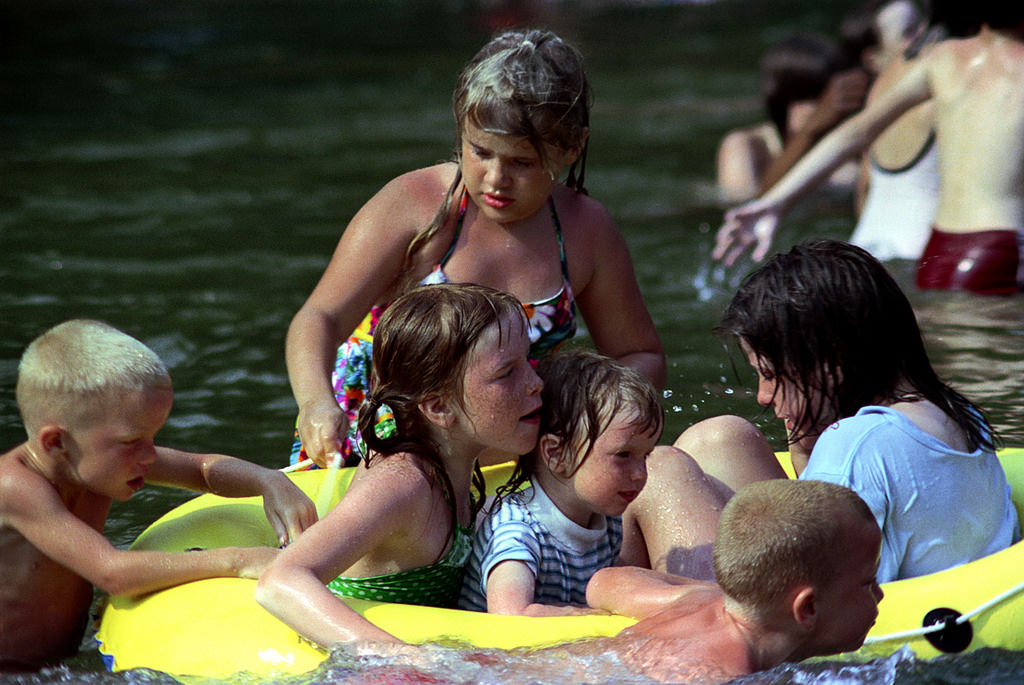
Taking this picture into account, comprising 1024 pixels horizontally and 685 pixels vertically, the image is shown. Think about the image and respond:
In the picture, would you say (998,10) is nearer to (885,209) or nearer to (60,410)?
(885,209)

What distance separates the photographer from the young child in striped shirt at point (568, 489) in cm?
258

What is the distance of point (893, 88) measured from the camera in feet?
16.3

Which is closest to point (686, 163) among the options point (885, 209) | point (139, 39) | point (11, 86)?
point (885, 209)

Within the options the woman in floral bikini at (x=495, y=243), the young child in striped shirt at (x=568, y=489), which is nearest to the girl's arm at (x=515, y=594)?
the young child in striped shirt at (x=568, y=489)

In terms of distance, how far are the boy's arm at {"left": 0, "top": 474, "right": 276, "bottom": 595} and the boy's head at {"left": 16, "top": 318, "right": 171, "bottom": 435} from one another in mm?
140

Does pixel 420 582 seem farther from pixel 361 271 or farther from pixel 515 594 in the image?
pixel 361 271

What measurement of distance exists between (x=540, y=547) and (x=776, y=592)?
59 centimetres

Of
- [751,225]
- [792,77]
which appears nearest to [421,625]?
[751,225]

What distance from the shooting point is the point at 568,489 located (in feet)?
8.71

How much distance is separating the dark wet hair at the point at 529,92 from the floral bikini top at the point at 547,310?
286mm

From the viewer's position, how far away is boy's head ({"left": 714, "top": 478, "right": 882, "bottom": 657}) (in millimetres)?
2139

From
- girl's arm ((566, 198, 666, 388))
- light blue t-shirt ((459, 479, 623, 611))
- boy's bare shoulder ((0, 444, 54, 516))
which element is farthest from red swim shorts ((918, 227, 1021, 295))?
boy's bare shoulder ((0, 444, 54, 516))

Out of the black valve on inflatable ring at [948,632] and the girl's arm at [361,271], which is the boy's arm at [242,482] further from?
the black valve on inflatable ring at [948,632]

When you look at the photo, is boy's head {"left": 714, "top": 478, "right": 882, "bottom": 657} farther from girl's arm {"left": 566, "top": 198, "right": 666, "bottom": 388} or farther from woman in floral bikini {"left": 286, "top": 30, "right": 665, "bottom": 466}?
girl's arm {"left": 566, "top": 198, "right": 666, "bottom": 388}
